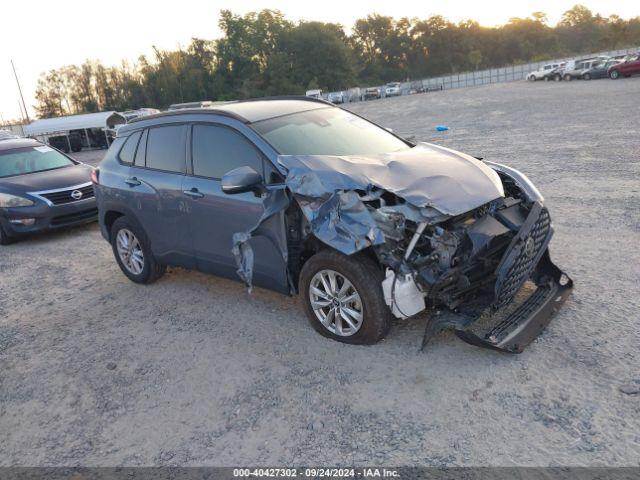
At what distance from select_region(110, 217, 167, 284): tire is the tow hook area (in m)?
3.00

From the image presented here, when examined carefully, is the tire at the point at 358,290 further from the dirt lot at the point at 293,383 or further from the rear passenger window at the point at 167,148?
the rear passenger window at the point at 167,148

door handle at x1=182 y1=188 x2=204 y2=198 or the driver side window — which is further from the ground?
the driver side window

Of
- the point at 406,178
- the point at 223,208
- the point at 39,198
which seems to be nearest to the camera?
the point at 406,178

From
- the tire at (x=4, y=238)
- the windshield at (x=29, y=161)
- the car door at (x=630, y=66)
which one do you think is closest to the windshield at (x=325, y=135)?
the tire at (x=4, y=238)

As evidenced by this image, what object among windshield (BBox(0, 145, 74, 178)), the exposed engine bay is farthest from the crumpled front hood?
windshield (BBox(0, 145, 74, 178))

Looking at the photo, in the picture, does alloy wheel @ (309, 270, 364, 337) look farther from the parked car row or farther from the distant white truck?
the distant white truck

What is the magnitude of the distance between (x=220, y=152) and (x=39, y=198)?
17.2 feet

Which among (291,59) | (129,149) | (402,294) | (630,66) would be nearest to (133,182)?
(129,149)

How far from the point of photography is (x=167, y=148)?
5.41 metres

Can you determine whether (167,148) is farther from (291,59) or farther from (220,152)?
(291,59)

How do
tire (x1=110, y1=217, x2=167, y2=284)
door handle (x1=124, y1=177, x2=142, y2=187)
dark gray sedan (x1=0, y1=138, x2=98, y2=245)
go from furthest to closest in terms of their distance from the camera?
dark gray sedan (x1=0, y1=138, x2=98, y2=245) → tire (x1=110, y1=217, x2=167, y2=284) → door handle (x1=124, y1=177, x2=142, y2=187)

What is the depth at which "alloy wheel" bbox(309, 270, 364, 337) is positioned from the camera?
159 inches

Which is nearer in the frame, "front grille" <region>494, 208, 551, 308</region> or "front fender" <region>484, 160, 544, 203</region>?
"front grille" <region>494, 208, 551, 308</region>

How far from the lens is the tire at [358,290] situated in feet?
12.7
